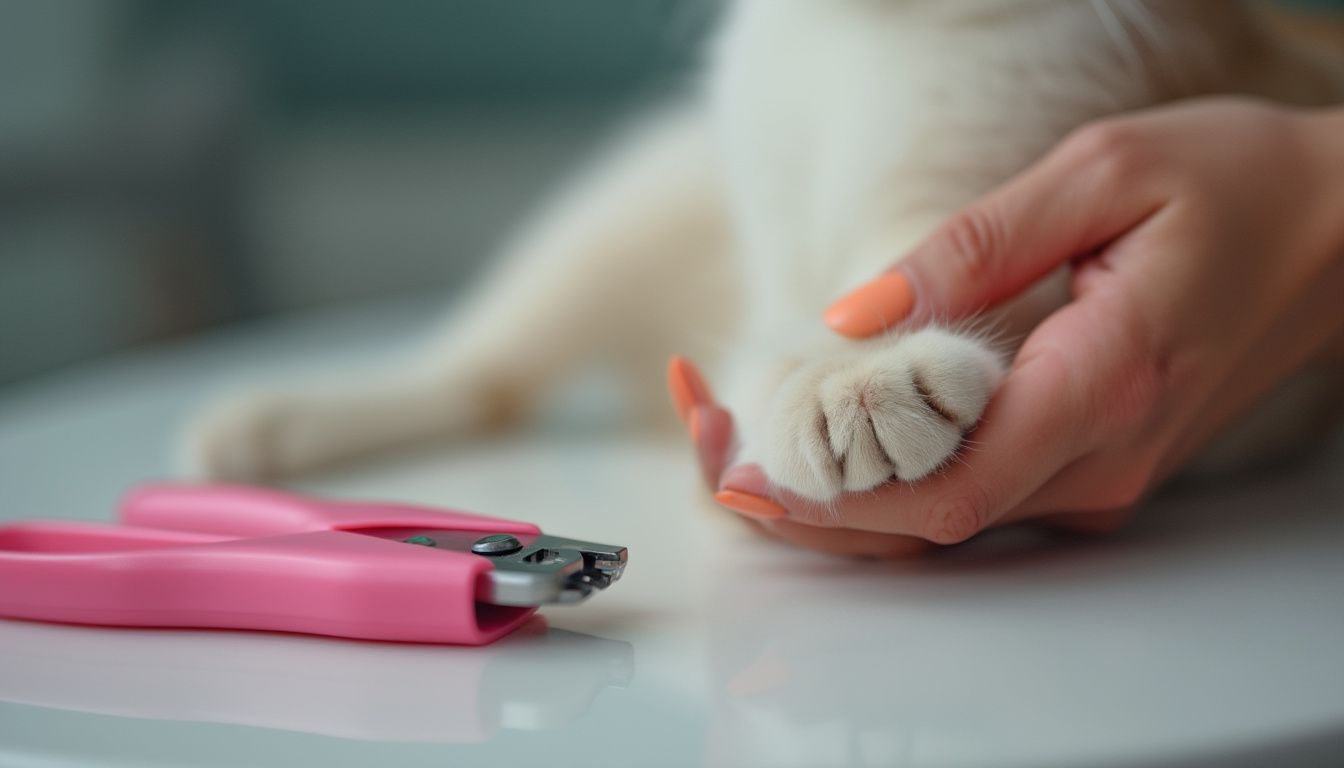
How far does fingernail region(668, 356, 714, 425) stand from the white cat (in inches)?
1.2

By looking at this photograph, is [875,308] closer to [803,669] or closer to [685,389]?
[685,389]

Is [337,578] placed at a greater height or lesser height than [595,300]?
lesser

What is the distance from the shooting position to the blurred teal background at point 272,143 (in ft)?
7.43

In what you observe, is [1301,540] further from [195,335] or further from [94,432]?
[195,335]

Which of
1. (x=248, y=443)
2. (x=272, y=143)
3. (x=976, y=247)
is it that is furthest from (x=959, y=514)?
(x=272, y=143)

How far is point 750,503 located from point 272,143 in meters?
2.40

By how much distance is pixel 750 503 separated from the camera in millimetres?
622

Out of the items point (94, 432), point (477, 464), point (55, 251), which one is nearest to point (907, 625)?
point (477, 464)

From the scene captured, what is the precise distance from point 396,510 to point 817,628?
0.75ft

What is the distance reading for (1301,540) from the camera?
69cm

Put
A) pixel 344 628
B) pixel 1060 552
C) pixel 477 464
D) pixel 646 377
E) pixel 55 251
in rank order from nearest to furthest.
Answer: pixel 344 628
pixel 1060 552
pixel 477 464
pixel 646 377
pixel 55 251

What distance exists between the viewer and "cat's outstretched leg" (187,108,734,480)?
1153 mm

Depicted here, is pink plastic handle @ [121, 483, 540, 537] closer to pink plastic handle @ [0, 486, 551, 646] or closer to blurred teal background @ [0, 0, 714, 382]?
pink plastic handle @ [0, 486, 551, 646]

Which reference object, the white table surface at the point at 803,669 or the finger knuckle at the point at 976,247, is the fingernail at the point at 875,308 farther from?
the white table surface at the point at 803,669
